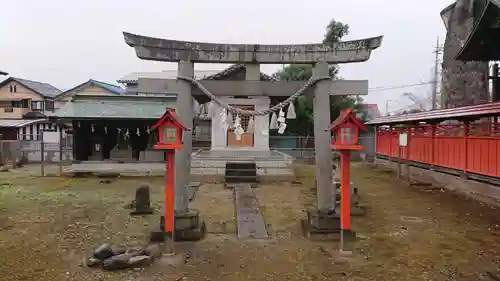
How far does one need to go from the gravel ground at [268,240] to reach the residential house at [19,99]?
30068 millimetres

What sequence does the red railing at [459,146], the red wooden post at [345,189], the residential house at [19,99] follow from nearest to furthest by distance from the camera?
the red wooden post at [345,189] → the red railing at [459,146] → the residential house at [19,99]

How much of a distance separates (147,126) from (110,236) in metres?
14.7

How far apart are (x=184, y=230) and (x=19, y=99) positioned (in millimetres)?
39721

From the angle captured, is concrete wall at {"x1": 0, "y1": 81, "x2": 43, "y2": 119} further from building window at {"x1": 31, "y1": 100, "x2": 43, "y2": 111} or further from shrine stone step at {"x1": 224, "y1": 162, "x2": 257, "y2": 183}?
shrine stone step at {"x1": 224, "y1": 162, "x2": 257, "y2": 183}

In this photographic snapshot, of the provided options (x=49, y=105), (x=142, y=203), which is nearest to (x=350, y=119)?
(x=142, y=203)

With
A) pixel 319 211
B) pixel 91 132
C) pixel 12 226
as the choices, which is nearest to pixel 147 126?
pixel 91 132

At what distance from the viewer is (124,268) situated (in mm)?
6578

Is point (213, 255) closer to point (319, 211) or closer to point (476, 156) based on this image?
point (319, 211)

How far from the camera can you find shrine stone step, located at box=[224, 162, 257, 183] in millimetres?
17656

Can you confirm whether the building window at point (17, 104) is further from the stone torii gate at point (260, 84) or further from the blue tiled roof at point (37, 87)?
the stone torii gate at point (260, 84)

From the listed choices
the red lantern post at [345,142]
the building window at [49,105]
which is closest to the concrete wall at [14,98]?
the building window at [49,105]

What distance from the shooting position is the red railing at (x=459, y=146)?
12.2m

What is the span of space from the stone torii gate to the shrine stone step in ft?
28.9

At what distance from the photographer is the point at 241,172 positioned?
59.2ft
